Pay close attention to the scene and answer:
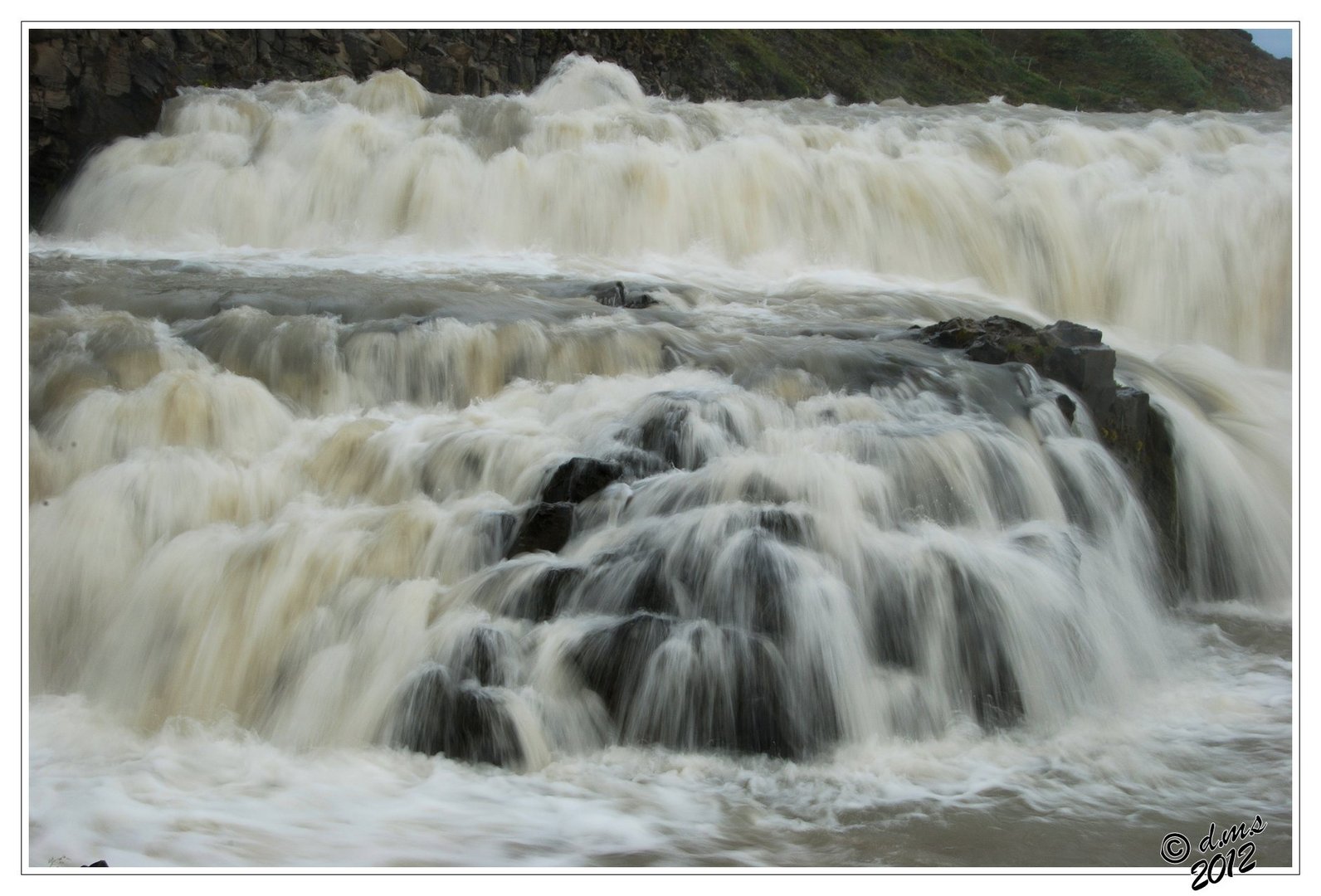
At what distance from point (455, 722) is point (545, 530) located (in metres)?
0.85

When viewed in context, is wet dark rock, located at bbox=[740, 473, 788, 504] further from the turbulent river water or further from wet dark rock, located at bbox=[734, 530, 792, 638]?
wet dark rock, located at bbox=[734, 530, 792, 638]

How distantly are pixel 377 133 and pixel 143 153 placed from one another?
1.56 m

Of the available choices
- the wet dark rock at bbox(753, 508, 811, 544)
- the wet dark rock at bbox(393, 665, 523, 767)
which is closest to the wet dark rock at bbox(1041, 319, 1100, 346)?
the wet dark rock at bbox(753, 508, 811, 544)

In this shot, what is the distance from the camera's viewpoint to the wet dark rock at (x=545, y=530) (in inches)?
176

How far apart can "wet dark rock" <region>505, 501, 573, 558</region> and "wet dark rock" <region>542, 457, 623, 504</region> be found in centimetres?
11

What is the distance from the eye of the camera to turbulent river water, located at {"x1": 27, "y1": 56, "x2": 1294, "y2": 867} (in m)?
3.70

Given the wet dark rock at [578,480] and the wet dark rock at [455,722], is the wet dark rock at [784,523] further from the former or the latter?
the wet dark rock at [455,722]

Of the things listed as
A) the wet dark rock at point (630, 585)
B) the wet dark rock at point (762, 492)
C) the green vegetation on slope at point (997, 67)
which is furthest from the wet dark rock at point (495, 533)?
the green vegetation on slope at point (997, 67)

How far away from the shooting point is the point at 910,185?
28.1 feet

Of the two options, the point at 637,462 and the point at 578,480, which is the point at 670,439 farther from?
the point at 578,480

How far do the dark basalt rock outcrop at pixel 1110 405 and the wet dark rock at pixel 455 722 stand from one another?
9.51 feet
